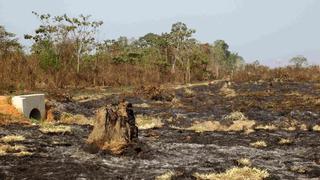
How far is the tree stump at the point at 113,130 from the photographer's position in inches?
773

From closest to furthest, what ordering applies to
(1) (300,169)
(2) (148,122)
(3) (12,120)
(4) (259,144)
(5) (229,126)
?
(1) (300,169) < (4) (259,144) < (3) (12,120) < (5) (229,126) < (2) (148,122)

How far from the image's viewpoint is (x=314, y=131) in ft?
90.7

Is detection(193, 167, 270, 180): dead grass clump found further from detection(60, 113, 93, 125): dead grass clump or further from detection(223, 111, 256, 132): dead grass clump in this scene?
detection(60, 113, 93, 125): dead grass clump

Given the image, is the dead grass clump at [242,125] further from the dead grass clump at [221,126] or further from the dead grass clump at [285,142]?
the dead grass clump at [285,142]

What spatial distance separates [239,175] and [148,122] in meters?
15.4

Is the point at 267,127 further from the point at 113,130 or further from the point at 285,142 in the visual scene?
the point at 113,130

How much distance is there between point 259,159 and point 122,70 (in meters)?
49.3

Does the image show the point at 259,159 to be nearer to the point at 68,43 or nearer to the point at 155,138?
the point at 155,138

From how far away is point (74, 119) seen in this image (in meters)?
31.0

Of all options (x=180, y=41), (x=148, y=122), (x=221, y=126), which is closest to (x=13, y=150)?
(x=148, y=122)

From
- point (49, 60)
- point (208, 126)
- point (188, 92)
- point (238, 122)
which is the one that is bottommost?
point (208, 126)

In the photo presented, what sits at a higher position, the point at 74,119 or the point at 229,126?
the point at 74,119

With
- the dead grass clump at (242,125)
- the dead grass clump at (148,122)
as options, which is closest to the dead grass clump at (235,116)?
the dead grass clump at (242,125)

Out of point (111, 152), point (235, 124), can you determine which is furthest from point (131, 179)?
point (235, 124)
